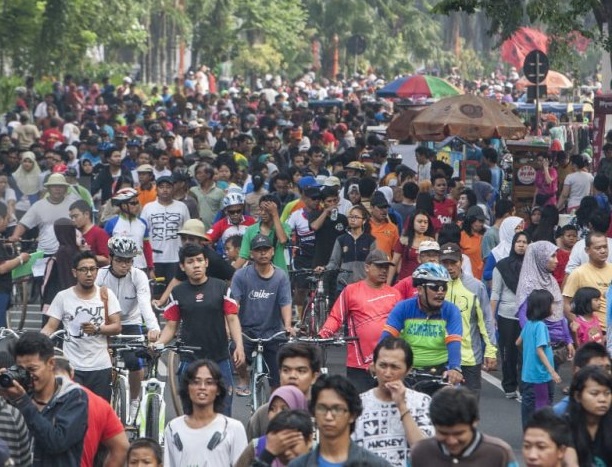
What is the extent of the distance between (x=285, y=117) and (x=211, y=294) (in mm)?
27821

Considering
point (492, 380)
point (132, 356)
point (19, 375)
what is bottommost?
point (492, 380)

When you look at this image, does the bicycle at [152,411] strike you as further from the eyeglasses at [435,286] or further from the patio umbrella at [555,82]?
the patio umbrella at [555,82]

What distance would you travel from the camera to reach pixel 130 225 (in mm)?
17828

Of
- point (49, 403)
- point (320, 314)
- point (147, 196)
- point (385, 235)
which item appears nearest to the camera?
point (49, 403)

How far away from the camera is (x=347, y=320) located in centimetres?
1290

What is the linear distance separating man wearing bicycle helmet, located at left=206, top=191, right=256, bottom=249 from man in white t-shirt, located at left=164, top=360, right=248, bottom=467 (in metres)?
8.46

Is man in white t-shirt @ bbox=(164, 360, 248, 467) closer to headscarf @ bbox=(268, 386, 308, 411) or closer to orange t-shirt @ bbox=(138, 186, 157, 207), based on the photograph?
headscarf @ bbox=(268, 386, 308, 411)

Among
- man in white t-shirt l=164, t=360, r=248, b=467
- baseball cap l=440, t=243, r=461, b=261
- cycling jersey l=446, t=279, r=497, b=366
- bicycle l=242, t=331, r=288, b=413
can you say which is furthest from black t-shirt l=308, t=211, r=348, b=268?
man in white t-shirt l=164, t=360, r=248, b=467

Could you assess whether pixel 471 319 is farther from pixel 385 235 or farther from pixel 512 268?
pixel 385 235

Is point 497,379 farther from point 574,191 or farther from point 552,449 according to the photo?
point 552,449

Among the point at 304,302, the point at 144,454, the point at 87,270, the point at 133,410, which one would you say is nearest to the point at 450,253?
the point at 133,410

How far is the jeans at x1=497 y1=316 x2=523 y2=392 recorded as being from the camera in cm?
1549

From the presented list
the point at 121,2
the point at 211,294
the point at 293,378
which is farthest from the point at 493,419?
the point at 121,2

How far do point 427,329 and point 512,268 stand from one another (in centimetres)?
415
